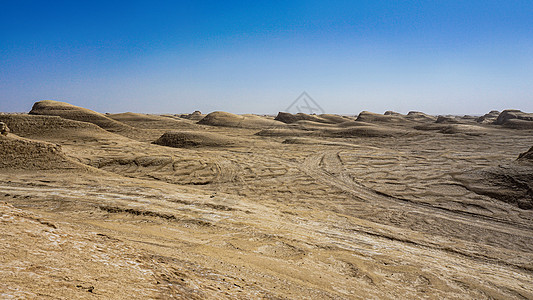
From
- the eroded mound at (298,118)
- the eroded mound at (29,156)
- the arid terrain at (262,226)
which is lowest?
the arid terrain at (262,226)

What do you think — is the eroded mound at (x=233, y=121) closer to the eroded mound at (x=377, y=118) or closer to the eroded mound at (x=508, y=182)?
the eroded mound at (x=377, y=118)

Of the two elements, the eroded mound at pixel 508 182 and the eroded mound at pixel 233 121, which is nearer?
the eroded mound at pixel 508 182

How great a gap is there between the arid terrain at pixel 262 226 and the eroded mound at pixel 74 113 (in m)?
10.3

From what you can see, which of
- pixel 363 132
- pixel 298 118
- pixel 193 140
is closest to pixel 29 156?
pixel 193 140

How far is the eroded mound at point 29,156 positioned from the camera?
7.39 metres

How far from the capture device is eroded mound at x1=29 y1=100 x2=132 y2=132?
20.4 metres

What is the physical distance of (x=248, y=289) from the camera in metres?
2.62

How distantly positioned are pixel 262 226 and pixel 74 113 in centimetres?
2404

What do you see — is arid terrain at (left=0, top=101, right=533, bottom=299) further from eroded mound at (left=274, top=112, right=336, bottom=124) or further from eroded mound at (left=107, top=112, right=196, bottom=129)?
eroded mound at (left=274, top=112, right=336, bottom=124)

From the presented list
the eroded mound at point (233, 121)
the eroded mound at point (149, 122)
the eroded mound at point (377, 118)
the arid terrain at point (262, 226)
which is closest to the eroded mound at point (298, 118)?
the eroded mound at point (233, 121)

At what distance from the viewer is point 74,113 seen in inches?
875

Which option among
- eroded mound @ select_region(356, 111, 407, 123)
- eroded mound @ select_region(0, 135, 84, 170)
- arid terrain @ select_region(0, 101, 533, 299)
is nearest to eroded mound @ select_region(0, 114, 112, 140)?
arid terrain @ select_region(0, 101, 533, 299)

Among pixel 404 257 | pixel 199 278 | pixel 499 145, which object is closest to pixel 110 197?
pixel 199 278

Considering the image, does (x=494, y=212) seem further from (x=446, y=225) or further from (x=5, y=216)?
(x=5, y=216)
